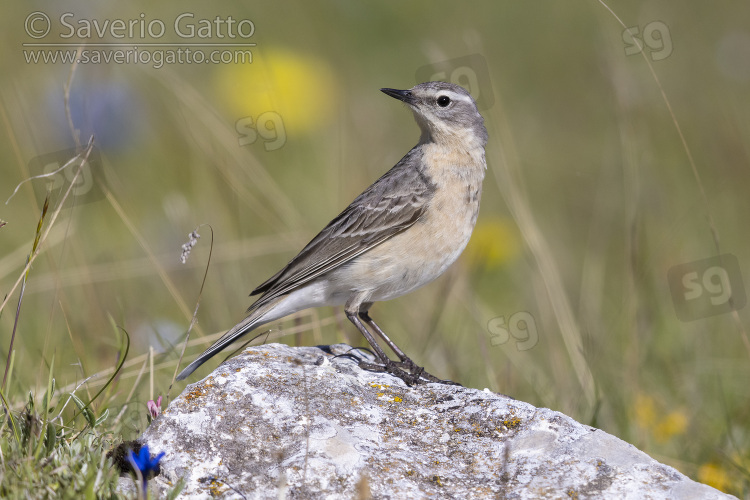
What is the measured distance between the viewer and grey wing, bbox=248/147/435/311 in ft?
20.9

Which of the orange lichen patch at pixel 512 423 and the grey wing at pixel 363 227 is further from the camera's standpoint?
the grey wing at pixel 363 227

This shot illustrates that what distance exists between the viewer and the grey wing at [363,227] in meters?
6.38

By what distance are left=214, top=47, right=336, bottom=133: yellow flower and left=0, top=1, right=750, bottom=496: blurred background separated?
0.14 ft

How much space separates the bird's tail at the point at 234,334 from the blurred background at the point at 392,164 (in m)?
0.18

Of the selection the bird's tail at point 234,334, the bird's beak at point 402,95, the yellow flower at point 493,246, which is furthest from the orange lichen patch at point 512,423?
the yellow flower at point 493,246

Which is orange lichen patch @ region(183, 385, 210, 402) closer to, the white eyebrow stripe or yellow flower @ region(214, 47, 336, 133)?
the white eyebrow stripe

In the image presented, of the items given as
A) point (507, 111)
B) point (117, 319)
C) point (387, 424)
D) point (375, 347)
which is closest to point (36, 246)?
point (387, 424)

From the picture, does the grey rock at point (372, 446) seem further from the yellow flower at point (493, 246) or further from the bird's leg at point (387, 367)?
the yellow flower at point (493, 246)

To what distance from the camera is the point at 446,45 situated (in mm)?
14914

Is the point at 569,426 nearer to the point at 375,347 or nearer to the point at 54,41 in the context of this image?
the point at 375,347

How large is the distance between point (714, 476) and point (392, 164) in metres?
6.19

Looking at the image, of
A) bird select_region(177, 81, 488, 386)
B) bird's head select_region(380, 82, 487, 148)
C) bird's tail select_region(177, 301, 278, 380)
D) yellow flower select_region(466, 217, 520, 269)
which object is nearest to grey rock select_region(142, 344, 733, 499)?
bird's tail select_region(177, 301, 278, 380)

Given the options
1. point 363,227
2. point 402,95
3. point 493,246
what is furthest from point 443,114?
point 493,246

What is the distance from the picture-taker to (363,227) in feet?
21.6
